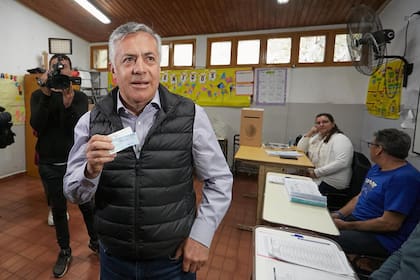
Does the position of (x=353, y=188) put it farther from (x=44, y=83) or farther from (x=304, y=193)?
(x=44, y=83)

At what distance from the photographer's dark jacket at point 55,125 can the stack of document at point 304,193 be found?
163cm

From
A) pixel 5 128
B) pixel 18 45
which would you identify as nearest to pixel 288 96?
pixel 5 128

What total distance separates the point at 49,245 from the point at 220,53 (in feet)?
13.4

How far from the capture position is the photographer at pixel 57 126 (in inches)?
61.2

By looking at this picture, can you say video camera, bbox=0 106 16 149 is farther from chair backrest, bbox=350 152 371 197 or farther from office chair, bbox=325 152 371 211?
chair backrest, bbox=350 152 371 197

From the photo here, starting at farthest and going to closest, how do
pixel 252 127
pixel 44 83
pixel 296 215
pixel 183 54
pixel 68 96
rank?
1. pixel 183 54
2. pixel 252 127
3. pixel 68 96
4. pixel 44 83
5. pixel 296 215

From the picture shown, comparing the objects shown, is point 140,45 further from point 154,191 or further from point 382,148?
point 382,148

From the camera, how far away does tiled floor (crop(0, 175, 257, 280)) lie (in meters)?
1.83

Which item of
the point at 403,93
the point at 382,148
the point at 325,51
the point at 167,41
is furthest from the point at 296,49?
the point at 382,148

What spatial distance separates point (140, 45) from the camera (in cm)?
82

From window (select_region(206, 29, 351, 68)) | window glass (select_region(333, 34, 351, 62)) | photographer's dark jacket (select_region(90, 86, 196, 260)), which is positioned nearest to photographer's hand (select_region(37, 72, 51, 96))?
photographer's dark jacket (select_region(90, 86, 196, 260))

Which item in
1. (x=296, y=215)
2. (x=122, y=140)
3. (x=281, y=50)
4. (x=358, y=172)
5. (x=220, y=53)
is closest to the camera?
(x=122, y=140)

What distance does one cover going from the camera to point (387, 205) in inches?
55.2

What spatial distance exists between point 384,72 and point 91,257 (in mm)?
3865
